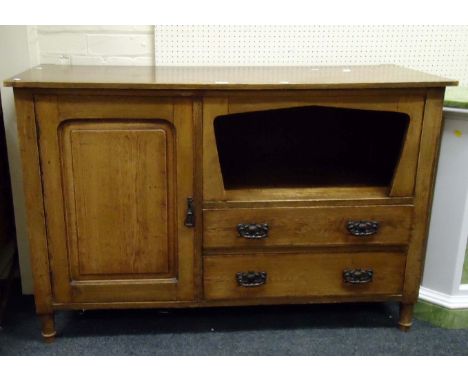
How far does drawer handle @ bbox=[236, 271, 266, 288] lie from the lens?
5.84 ft

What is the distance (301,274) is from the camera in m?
1.80

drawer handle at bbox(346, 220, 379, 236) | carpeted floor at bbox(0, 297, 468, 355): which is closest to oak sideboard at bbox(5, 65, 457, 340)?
drawer handle at bbox(346, 220, 379, 236)

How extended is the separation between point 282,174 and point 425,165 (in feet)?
1.60

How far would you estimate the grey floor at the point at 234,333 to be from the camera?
1819 mm

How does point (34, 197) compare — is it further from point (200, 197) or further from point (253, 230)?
point (253, 230)

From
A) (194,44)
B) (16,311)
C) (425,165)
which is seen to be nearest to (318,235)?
(425,165)

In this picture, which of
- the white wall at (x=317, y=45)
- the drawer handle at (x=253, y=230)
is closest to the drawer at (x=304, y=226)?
the drawer handle at (x=253, y=230)

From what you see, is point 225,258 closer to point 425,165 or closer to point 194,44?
point 425,165

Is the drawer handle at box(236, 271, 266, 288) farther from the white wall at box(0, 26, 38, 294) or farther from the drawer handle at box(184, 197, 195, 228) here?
the white wall at box(0, 26, 38, 294)

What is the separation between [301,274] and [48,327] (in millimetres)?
875

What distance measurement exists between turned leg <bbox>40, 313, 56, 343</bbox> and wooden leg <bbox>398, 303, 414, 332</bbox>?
3.97ft

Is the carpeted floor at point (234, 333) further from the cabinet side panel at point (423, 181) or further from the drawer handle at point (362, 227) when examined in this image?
the drawer handle at point (362, 227)

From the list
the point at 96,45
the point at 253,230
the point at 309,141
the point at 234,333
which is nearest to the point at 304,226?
the point at 253,230

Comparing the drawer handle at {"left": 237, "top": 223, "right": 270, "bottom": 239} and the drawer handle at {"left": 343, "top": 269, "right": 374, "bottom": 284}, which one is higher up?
the drawer handle at {"left": 237, "top": 223, "right": 270, "bottom": 239}
